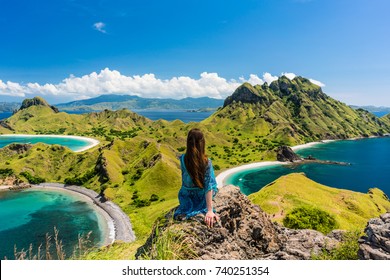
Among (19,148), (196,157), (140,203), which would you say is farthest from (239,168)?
(196,157)

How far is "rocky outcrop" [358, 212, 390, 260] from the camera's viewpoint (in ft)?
36.7

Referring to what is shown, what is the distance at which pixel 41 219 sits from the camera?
3807 inches

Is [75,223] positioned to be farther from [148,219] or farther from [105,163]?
[105,163]

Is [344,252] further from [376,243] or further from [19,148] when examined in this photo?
[19,148]

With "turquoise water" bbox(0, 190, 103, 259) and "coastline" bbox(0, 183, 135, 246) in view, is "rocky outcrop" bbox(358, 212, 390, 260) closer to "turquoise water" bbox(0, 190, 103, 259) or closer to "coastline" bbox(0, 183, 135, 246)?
"turquoise water" bbox(0, 190, 103, 259)

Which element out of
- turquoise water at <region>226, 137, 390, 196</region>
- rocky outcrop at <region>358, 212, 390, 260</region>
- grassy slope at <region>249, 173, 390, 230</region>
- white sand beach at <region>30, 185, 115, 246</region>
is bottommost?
turquoise water at <region>226, 137, 390, 196</region>

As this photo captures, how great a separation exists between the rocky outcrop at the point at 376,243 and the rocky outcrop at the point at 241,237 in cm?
344

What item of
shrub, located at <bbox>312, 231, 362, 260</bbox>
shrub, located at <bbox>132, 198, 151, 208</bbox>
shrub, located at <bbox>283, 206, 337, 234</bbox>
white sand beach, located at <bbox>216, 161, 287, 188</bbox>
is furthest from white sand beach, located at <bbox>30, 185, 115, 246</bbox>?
shrub, located at <bbox>312, 231, 362, 260</bbox>

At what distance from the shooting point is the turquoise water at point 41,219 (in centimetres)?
7850

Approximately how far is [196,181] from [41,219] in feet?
351

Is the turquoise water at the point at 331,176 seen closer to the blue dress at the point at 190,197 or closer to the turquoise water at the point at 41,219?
the turquoise water at the point at 41,219

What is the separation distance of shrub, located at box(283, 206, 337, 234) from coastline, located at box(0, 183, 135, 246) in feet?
157

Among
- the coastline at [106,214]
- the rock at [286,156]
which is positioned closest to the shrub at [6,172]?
the coastline at [106,214]
